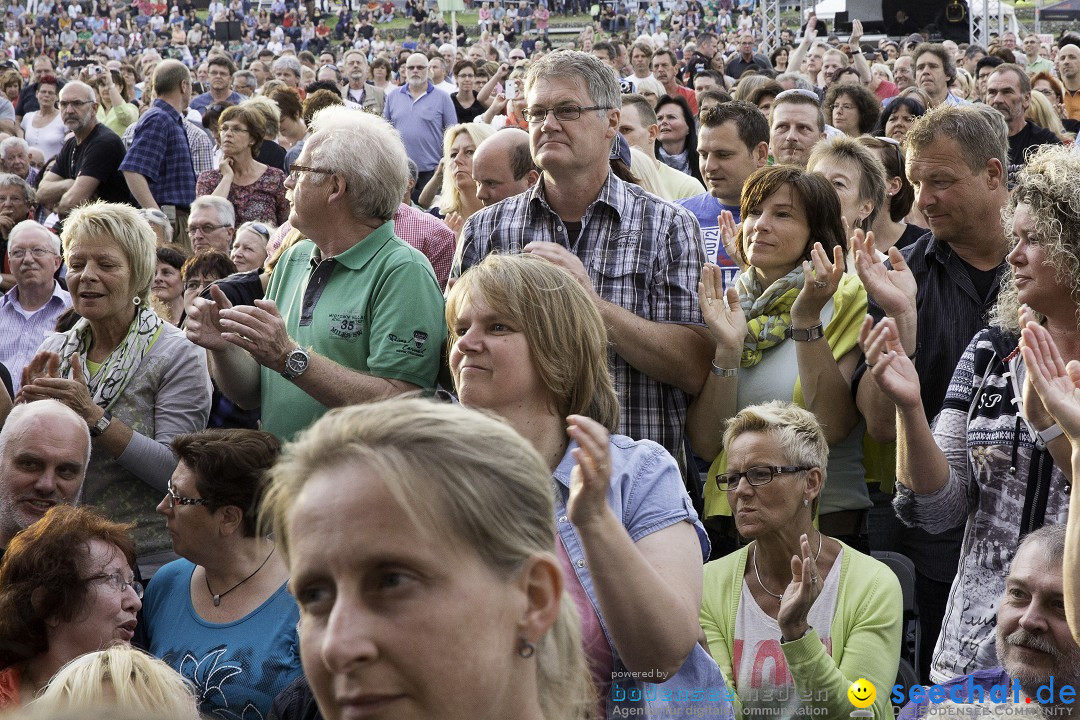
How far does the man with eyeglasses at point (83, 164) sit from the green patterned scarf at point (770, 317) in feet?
18.5

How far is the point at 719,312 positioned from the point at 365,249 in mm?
1070

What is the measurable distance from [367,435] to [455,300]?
1172mm

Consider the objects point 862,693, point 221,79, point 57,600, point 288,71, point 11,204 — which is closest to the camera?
point 57,600

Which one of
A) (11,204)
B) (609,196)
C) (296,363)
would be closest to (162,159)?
(11,204)

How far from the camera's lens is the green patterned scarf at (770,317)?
12.9 ft

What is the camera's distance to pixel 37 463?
3.57m

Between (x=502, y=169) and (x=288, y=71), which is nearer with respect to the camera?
(x=502, y=169)

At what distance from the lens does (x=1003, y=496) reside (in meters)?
3.00

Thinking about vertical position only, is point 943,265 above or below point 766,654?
above

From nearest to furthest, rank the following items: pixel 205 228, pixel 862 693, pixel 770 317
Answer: pixel 862 693, pixel 770 317, pixel 205 228

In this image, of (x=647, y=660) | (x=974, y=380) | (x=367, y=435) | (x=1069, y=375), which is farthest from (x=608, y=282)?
(x=367, y=435)

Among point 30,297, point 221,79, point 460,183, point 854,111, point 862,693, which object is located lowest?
point 862,693

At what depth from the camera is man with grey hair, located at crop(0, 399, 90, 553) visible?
11.6 feet

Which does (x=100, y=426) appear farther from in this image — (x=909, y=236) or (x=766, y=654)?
(x=909, y=236)
